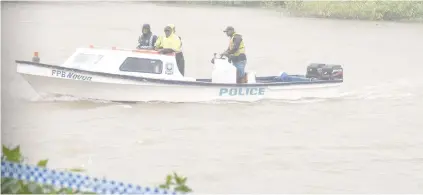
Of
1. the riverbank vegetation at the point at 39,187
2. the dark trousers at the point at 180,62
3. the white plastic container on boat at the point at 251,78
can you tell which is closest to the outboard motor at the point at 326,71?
the white plastic container on boat at the point at 251,78

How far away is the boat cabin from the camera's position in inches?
249

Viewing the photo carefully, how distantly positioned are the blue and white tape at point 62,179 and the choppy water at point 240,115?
3.15ft

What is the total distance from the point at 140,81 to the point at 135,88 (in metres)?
0.06

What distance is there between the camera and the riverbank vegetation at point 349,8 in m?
6.81

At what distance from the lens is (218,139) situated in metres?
5.45

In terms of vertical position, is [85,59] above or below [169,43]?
below

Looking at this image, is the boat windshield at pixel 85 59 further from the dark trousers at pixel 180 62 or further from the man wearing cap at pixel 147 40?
the dark trousers at pixel 180 62

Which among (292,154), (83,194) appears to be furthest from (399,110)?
(83,194)

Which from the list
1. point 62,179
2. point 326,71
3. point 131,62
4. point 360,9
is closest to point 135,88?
point 131,62

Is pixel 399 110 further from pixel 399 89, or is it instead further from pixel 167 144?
pixel 167 144

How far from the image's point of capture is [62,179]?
2758 mm

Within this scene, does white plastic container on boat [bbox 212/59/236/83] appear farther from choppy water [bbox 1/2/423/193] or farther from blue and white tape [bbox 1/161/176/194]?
blue and white tape [bbox 1/161/176/194]

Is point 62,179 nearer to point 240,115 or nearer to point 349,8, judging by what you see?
point 240,115

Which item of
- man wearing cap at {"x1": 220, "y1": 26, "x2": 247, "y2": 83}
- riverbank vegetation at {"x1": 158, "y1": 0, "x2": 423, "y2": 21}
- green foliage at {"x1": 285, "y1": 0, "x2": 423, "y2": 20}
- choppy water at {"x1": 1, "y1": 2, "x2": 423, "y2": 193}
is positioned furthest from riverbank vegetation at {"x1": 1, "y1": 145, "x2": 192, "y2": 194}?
green foliage at {"x1": 285, "y1": 0, "x2": 423, "y2": 20}
